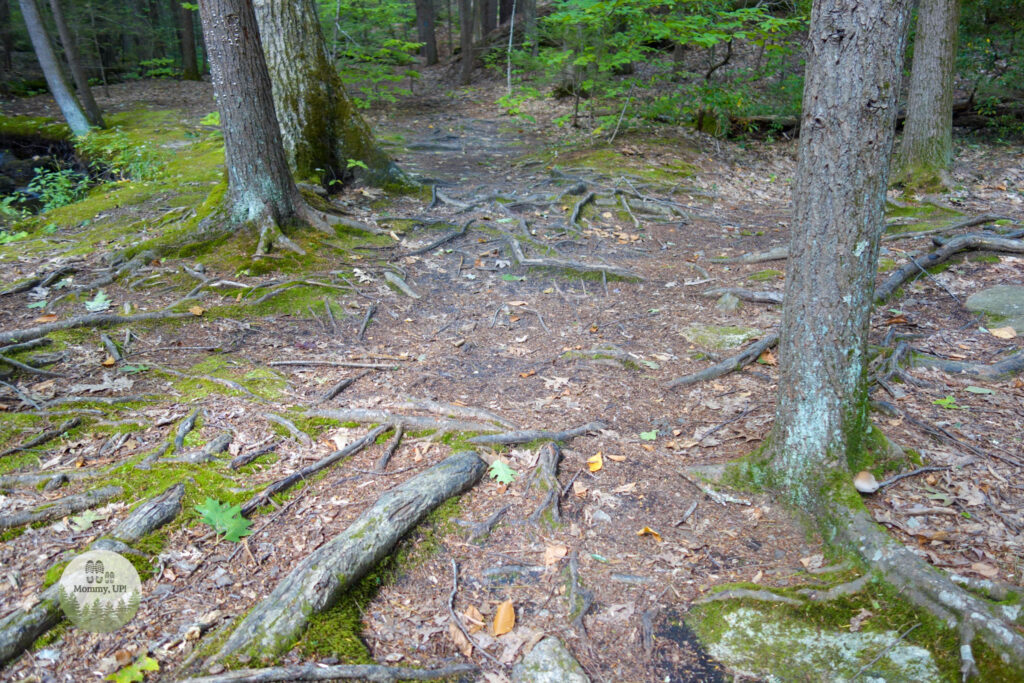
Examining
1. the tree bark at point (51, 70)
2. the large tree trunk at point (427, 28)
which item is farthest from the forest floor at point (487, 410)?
the large tree trunk at point (427, 28)

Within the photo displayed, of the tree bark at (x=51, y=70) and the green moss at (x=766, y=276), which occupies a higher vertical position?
the tree bark at (x=51, y=70)

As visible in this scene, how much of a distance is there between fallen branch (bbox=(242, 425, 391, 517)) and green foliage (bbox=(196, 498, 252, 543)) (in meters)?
0.09

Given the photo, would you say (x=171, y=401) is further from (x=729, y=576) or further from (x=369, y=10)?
(x=369, y=10)

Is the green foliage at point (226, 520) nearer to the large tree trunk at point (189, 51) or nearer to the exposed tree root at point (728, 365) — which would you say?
the exposed tree root at point (728, 365)

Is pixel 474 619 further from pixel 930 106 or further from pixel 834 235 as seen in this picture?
pixel 930 106

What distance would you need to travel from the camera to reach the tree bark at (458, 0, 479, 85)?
18703 mm

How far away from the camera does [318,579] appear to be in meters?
2.66

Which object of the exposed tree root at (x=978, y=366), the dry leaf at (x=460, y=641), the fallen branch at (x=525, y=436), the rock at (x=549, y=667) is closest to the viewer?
the rock at (x=549, y=667)

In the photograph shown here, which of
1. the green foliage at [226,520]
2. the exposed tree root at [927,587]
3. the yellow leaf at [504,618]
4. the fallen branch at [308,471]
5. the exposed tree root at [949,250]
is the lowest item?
the yellow leaf at [504,618]

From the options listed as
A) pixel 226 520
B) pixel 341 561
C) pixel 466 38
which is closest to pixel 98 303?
pixel 226 520

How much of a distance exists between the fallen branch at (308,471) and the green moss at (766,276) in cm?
434

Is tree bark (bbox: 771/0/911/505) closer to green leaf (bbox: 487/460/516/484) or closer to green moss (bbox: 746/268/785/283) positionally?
green leaf (bbox: 487/460/516/484)

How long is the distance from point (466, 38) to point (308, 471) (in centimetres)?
1935

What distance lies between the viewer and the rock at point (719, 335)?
5191 mm
